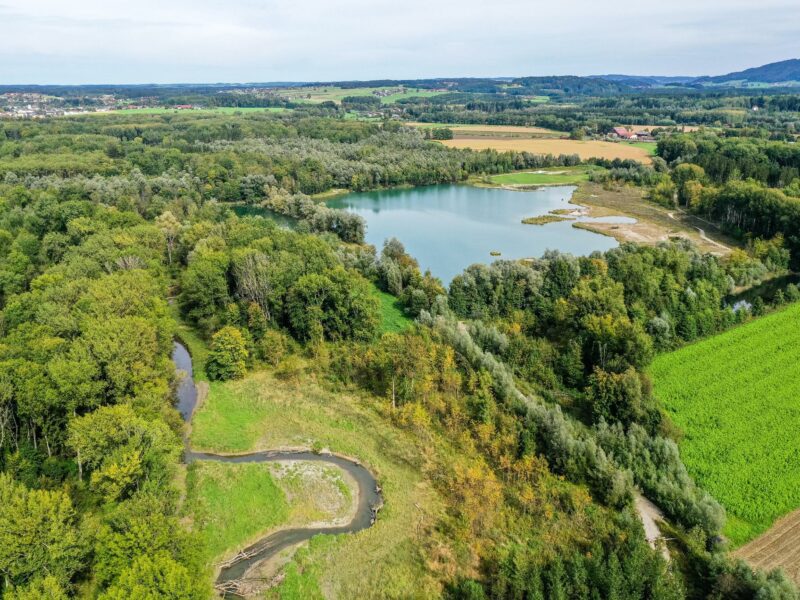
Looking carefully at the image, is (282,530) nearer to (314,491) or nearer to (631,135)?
(314,491)

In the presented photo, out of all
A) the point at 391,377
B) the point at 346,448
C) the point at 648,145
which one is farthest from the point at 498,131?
the point at 346,448

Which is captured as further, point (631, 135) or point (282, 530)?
point (631, 135)

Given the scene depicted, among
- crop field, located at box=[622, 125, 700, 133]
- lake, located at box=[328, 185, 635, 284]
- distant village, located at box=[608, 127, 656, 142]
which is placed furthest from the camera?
crop field, located at box=[622, 125, 700, 133]

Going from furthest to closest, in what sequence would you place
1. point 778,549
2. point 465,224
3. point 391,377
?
1. point 465,224
2. point 391,377
3. point 778,549

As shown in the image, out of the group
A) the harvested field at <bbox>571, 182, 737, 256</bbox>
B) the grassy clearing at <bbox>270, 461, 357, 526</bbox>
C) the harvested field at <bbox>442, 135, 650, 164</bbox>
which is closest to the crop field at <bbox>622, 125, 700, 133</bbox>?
the harvested field at <bbox>442, 135, 650, 164</bbox>

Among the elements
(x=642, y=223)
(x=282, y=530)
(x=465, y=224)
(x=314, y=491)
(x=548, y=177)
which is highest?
(x=548, y=177)

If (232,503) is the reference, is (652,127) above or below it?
above

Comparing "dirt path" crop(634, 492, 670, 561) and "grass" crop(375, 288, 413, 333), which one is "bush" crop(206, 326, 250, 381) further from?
"dirt path" crop(634, 492, 670, 561)
